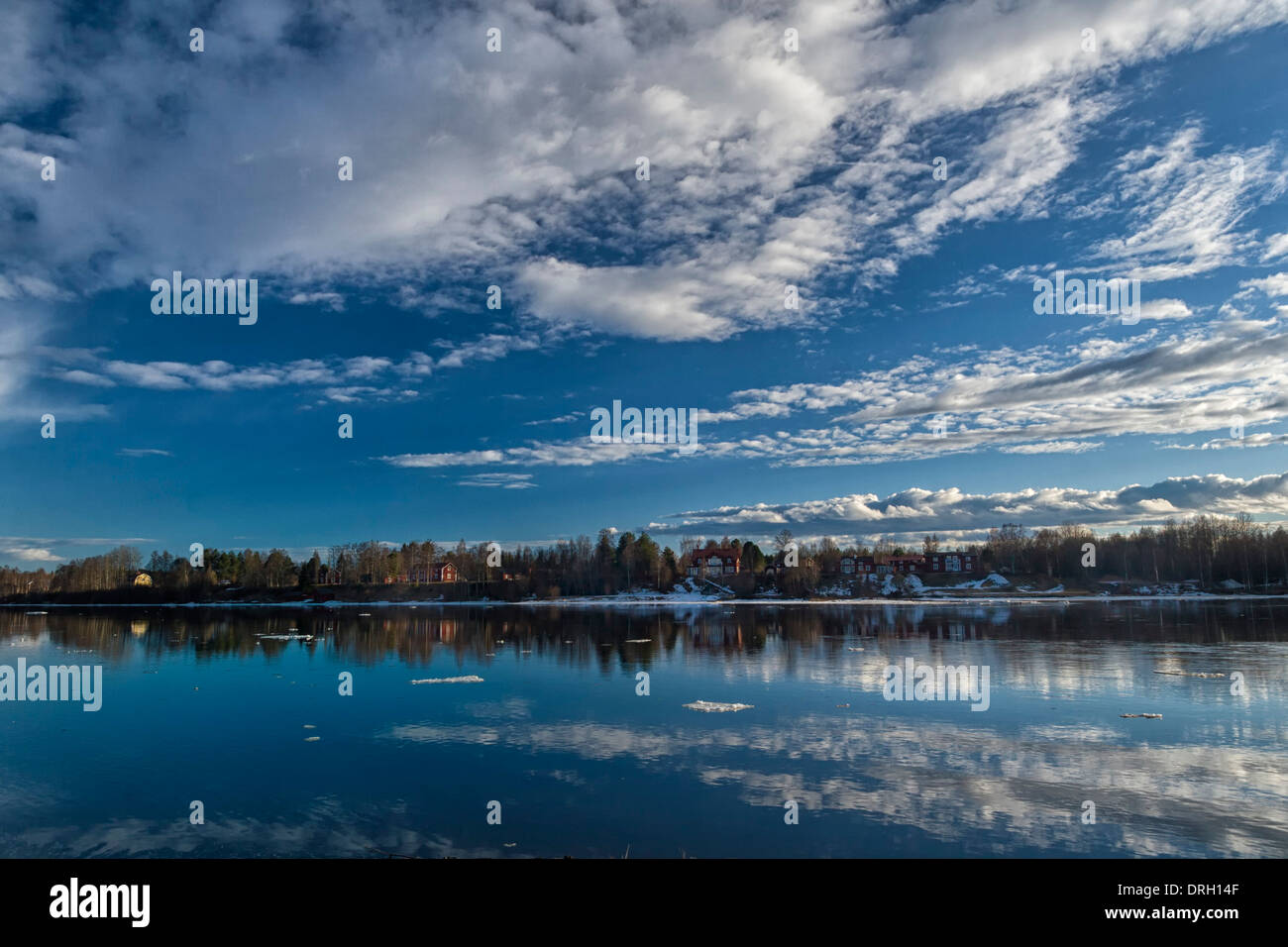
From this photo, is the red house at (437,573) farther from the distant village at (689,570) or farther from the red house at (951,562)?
the red house at (951,562)

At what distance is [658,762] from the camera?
14.6m

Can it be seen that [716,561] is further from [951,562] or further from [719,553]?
[951,562]

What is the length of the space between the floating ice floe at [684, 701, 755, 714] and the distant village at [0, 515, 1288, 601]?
3897 inches

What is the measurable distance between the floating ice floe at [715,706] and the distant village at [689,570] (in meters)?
99.0

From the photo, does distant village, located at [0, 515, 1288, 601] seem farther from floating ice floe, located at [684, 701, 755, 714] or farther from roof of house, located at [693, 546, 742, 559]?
floating ice floe, located at [684, 701, 755, 714]

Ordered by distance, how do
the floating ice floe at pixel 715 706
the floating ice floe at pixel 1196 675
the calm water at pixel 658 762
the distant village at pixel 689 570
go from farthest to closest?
the distant village at pixel 689 570, the floating ice floe at pixel 1196 675, the floating ice floe at pixel 715 706, the calm water at pixel 658 762

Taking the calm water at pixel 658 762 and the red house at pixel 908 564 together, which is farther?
the red house at pixel 908 564

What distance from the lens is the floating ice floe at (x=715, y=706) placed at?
1992 cm

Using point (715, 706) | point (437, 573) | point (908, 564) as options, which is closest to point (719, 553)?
point (908, 564)

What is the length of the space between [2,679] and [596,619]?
141 ft

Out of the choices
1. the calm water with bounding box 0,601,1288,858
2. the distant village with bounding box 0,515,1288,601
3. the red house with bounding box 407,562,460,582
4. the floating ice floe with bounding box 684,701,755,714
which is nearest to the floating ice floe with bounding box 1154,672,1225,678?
the calm water with bounding box 0,601,1288,858

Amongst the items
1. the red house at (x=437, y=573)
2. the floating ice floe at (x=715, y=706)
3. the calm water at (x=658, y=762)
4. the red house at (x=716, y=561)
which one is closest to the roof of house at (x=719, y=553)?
the red house at (x=716, y=561)

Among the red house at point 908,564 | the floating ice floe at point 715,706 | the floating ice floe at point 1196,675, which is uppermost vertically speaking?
the floating ice floe at point 715,706

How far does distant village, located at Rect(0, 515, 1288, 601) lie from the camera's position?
12038 cm
